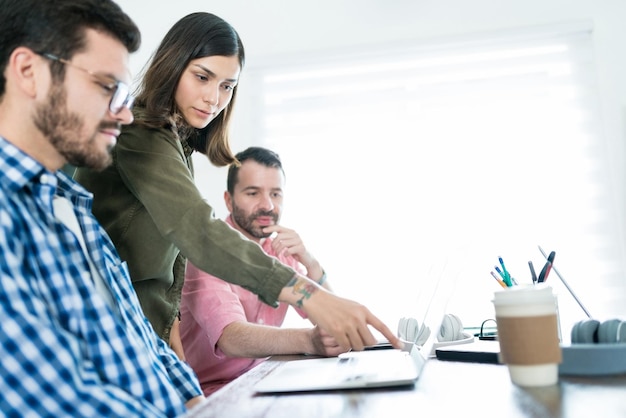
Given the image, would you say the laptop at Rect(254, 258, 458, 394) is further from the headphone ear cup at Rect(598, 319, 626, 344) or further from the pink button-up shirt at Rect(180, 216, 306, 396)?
the pink button-up shirt at Rect(180, 216, 306, 396)

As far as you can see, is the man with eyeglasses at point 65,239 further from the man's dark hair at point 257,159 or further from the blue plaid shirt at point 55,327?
the man's dark hair at point 257,159

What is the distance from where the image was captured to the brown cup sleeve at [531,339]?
2.56ft

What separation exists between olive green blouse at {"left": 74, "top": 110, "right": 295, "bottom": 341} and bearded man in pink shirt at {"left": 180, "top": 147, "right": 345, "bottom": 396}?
212 mm

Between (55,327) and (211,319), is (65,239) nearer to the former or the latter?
(55,327)

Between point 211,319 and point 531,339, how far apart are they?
1.04m

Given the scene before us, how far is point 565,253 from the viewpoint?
9.48 ft

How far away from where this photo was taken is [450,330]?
137cm

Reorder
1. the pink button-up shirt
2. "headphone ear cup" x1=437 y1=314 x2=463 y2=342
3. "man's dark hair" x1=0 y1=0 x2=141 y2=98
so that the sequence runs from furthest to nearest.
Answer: the pink button-up shirt < "headphone ear cup" x1=437 y1=314 x2=463 y2=342 < "man's dark hair" x1=0 y1=0 x2=141 y2=98

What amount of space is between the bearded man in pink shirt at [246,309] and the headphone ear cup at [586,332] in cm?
53

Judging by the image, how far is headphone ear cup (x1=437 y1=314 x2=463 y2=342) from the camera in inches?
54.0

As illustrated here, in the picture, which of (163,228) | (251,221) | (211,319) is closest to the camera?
(163,228)

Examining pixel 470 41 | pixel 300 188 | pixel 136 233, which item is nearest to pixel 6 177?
pixel 136 233

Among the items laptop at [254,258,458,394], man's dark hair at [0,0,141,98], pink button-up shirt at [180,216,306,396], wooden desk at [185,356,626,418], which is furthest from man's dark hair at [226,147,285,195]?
wooden desk at [185,356,626,418]

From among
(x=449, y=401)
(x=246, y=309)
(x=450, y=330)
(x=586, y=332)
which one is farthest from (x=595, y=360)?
(x=246, y=309)
